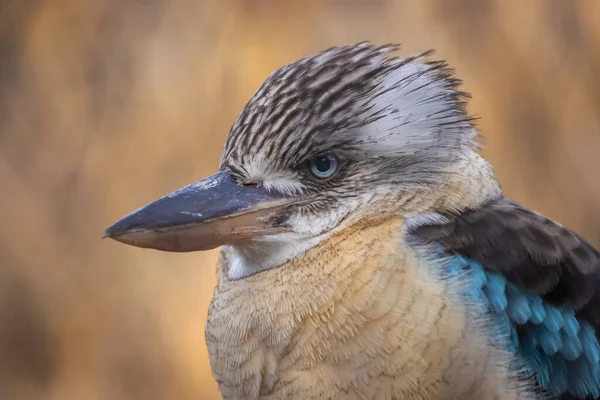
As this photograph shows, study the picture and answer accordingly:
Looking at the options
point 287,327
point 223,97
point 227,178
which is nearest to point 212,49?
point 223,97

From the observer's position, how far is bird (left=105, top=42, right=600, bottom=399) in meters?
0.89

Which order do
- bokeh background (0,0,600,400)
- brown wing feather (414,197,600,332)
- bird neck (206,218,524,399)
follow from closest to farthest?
bird neck (206,218,524,399), brown wing feather (414,197,600,332), bokeh background (0,0,600,400)

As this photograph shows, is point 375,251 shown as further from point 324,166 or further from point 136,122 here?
point 136,122

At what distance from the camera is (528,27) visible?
2225 mm

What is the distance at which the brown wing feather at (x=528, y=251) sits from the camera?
971 mm

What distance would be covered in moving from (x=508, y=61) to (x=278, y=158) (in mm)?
1469

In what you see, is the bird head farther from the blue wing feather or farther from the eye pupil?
the blue wing feather

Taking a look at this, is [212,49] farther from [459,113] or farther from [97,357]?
[459,113]

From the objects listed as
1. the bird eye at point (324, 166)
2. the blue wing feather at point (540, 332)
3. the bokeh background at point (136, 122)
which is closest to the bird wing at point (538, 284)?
the blue wing feather at point (540, 332)

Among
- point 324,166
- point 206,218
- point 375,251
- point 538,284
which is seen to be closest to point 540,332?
point 538,284

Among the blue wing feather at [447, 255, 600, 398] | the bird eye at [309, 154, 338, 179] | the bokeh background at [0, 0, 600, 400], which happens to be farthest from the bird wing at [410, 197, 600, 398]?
the bokeh background at [0, 0, 600, 400]

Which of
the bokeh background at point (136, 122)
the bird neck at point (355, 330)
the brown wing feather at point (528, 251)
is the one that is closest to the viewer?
the bird neck at point (355, 330)

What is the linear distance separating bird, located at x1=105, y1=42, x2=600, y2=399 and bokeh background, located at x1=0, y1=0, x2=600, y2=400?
112 cm

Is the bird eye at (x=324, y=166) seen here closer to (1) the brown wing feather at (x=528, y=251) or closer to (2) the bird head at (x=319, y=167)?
(2) the bird head at (x=319, y=167)
